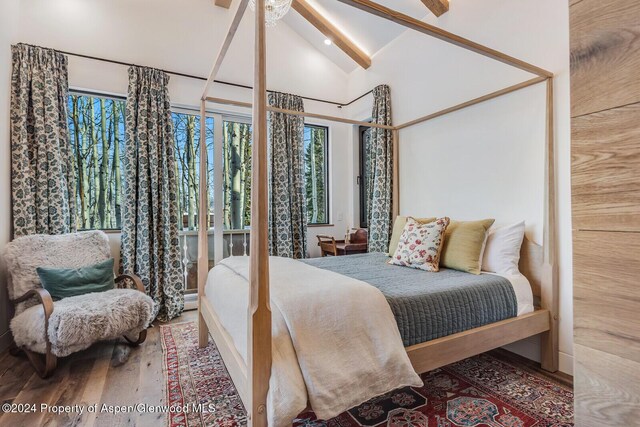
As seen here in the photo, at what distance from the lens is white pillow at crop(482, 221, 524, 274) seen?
7.29ft

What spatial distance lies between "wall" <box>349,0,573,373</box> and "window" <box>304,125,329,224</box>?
4.07ft

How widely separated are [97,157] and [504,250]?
3.85m

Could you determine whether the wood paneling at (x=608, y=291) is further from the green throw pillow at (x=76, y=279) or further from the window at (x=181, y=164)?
the window at (x=181, y=164)

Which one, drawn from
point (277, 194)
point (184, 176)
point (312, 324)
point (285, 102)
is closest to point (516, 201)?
point (312, 324)

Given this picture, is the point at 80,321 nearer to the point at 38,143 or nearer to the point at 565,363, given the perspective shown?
the point at 38,143

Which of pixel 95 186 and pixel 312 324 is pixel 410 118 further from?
pixel 95 186

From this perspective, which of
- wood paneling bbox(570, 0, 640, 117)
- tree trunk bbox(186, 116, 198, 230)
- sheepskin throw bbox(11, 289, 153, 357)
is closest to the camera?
wood paneling bbox(570, 0, 640, 117)

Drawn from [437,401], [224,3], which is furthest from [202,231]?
[224,3]

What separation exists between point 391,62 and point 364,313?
3118 mm

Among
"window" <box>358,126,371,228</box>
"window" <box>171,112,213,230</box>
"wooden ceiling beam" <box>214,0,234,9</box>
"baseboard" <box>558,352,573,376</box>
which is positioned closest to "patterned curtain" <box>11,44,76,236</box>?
"window" <box>171,112,213,230</box>

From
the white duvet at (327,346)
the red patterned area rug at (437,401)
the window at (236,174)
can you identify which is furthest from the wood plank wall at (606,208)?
Answer: the window at (236,174)

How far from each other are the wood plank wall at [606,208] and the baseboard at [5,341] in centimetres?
356

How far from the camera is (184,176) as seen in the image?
11.9 feet

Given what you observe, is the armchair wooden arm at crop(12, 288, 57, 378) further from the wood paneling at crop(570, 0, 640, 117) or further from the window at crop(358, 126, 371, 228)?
the window at crop(358, 126, 371, 228)
